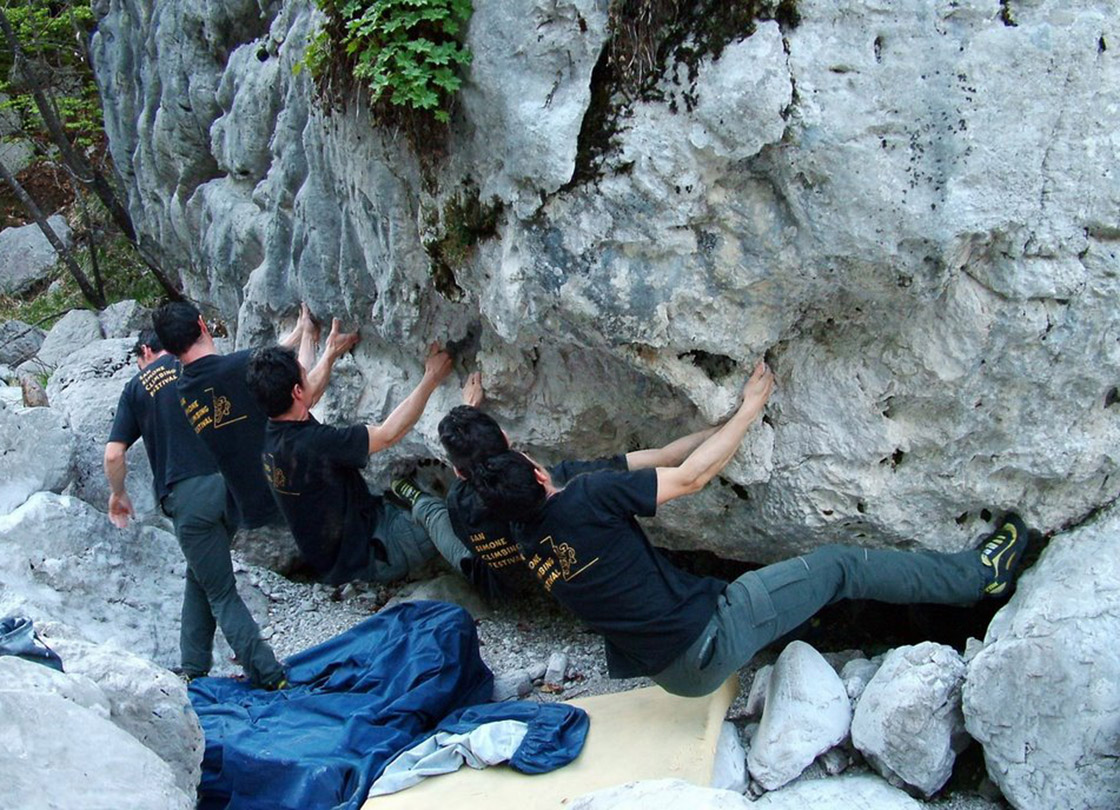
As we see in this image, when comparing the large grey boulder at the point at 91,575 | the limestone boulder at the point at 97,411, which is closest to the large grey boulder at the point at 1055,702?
the large grey boulder at the point at 91,575

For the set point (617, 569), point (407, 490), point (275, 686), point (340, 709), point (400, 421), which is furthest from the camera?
point (407, 490)

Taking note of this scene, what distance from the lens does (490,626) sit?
6.82 m

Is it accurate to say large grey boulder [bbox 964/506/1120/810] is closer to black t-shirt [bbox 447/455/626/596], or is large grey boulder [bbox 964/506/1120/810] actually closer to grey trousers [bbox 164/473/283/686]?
black t-shirt [bbox 447/455/626/596]

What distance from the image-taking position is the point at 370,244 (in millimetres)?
6098

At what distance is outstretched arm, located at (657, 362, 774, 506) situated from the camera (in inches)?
186

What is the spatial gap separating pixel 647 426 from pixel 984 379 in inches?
67.3

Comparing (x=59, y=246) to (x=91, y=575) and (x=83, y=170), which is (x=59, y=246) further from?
(x=91, y=575)

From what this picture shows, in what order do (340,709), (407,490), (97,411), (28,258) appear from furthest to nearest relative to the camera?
(28,258)
(97,411)
(407,490)
(340,709)

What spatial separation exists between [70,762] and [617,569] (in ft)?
7.34

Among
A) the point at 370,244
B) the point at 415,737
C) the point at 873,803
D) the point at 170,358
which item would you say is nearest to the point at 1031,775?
the point at 873,803

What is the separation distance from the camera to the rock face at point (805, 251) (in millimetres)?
4242

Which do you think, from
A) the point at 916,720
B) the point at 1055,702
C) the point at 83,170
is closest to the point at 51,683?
the point at 916,720

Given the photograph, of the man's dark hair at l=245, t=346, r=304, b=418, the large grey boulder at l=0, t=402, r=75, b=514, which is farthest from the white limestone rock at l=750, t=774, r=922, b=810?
the large grey boulder at l=0, t=402, r=75, b=514

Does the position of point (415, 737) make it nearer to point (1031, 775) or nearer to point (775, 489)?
point (775, 489)
